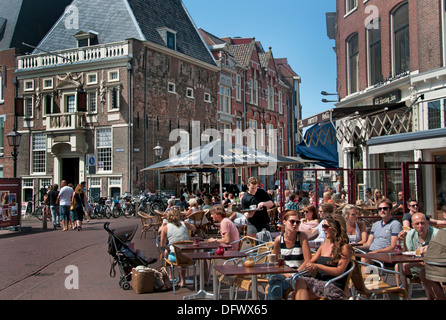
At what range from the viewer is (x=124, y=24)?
97.4 ft

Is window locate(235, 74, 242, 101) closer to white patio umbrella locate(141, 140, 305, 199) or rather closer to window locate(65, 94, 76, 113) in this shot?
window locate(65, 94, 76, 113)

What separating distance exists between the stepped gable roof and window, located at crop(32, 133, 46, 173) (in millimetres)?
5933

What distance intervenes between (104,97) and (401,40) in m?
18.1

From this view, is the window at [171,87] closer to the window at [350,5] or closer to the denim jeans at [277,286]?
the window at [350,5]

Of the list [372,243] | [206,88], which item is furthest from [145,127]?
[372,243]

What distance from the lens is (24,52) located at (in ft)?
105

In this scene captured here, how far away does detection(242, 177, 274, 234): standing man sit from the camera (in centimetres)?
905

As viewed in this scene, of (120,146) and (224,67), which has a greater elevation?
(224,67)

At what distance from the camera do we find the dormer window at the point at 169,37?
102 feet

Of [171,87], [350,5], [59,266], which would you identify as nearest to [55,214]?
[59,266]

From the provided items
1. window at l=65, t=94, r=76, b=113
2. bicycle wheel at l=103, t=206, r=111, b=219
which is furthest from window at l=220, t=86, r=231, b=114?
bicycle wheel at l=103, t=206, r=111, b=219

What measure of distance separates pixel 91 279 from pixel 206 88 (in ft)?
90.3
